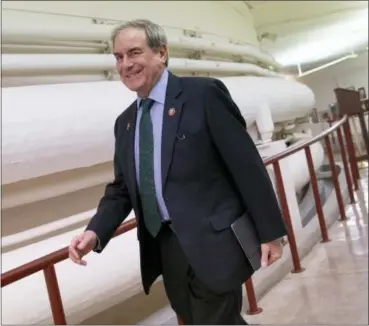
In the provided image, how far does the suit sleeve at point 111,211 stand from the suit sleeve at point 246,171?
0.35m

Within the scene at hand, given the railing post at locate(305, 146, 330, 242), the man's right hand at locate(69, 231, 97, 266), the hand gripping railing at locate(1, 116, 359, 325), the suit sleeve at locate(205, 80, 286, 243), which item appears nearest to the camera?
the suit sleeve at locate(205, 80, 286, 243)

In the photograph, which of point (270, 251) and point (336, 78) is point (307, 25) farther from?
point (336, 78)

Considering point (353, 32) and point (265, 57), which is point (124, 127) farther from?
point (353, 32)

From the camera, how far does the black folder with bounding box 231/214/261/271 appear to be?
1261mm


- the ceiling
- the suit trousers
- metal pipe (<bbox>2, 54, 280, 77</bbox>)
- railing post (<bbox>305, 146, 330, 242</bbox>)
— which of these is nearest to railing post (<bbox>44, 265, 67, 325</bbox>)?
the suit trousers

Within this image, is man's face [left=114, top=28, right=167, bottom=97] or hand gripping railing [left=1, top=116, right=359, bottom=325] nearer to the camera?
man's face [left=114, top=28, right=167, bottom=97]

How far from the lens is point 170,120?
1.29m

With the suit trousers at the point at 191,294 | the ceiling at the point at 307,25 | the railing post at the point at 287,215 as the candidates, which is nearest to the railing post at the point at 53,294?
the suit trousers at the point at 191,294

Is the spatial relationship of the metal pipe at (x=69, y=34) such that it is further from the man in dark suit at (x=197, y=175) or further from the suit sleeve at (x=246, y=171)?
the suit sleeve at (x=246, y=171)

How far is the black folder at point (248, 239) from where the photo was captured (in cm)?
126

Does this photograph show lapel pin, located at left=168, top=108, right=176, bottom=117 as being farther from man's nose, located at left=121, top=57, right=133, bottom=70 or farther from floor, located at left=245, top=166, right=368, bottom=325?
floor, located at left=245, top=166, right=368, bottom=325

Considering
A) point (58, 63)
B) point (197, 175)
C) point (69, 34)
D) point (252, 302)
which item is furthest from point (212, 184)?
point (69, 34)

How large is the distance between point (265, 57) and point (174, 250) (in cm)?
435

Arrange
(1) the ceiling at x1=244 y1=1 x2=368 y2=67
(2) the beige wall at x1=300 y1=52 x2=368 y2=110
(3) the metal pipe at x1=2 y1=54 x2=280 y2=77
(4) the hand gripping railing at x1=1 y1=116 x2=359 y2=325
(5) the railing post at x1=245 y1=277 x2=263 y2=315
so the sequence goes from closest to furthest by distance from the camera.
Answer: (4) the hand gripping railing at x1=1 y1=116 x2=359 y2=325
(3) the metal pipe at x1=2 y1=54 x2=280 y2=77
(5) the railing post at x1=245 y1=277 x2=263 y2=315
(1) the ceiling at x1=244 y1=1 x2=368 y2=67
(2) the beige wall at x1=300 y1=52 x2=368 y2=110
